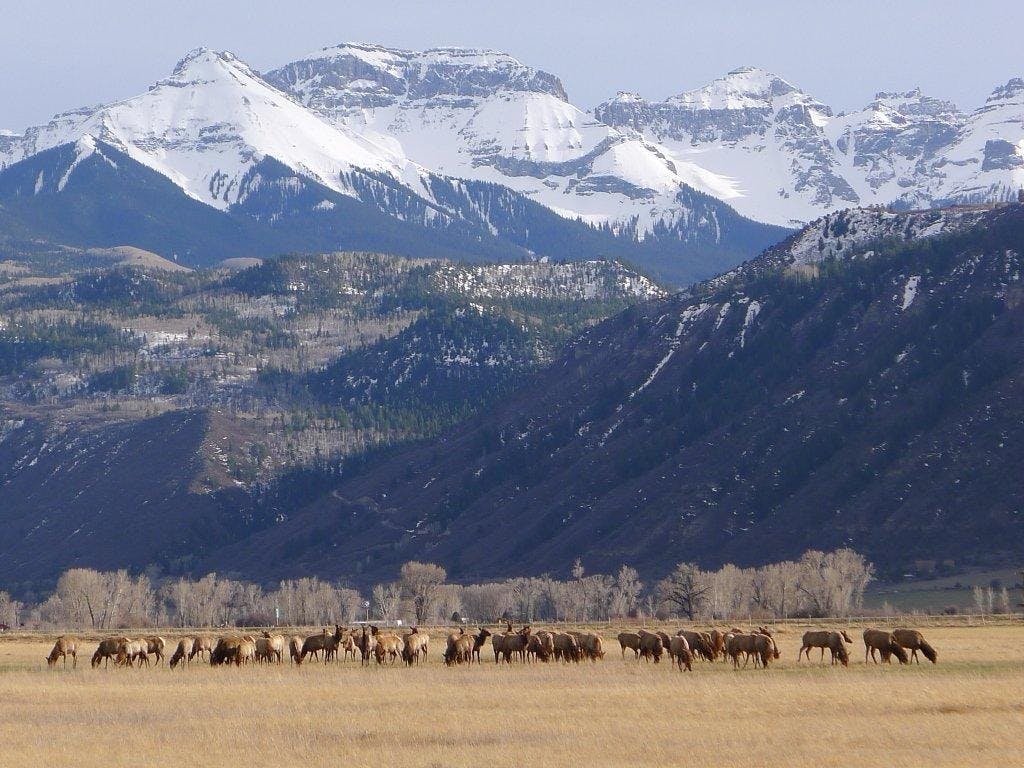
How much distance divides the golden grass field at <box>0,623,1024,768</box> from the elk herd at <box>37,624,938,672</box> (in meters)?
1.93

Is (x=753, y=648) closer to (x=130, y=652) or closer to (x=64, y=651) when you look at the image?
(x=130, y=652)

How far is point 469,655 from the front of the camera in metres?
97.9

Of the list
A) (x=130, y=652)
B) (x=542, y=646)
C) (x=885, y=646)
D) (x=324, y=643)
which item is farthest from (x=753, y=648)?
(x=130, y=652)

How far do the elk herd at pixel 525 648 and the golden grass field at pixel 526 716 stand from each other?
1928mm

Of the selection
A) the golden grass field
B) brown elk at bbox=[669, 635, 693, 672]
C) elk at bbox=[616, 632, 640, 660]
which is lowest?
the golden grass field

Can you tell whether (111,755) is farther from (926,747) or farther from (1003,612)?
(1003,612)

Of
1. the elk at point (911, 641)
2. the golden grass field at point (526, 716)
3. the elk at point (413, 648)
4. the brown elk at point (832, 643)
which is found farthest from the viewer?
the elk at point (413, 648)

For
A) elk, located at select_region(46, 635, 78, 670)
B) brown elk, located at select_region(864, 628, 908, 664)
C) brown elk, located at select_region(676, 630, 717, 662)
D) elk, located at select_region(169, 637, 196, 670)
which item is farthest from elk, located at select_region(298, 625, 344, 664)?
brown elk, located at select_region(864, 628, 908, 664)

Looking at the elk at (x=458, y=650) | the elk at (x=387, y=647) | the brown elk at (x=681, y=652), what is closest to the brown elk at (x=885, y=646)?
the brown elk at (x=681, y=652)

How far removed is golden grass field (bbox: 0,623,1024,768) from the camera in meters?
59.7

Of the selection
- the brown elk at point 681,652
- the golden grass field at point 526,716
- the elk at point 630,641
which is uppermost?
the elk at point 630,641

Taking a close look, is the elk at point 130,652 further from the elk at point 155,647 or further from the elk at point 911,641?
the elk at point 911,641

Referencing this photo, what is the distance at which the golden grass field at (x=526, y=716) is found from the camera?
5972 centimetres

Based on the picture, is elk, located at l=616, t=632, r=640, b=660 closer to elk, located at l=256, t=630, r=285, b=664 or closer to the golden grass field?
the golden grass field
